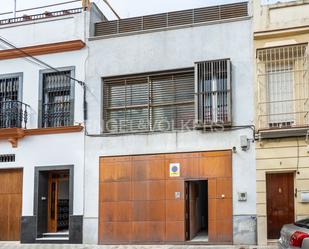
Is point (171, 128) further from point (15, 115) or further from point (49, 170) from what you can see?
point (15, 115)

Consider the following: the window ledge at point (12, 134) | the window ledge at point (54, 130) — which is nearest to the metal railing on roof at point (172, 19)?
the window ledge at point (54, 130)

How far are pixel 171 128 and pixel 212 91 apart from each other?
1.81 meters

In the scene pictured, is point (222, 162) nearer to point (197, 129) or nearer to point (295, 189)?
point (197, 129)

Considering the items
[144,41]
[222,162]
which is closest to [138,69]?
[144,41]

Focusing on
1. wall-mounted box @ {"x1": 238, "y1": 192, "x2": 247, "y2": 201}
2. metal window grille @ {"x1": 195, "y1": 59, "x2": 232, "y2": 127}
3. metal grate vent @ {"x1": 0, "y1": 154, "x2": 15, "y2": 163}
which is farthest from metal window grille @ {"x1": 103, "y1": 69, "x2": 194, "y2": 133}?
metal grate vent @ {"x1": 0, "y1": 154, "x2": 15, "y2": 163}

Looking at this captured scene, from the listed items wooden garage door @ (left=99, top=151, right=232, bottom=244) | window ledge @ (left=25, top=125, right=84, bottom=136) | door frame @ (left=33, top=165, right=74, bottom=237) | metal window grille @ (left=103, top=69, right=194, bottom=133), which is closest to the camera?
wooden garage door @ (left=99, top=151, right=232, bottom=244)

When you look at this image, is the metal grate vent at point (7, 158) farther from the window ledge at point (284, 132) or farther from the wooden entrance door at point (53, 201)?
the window ledge at point (284, 132)

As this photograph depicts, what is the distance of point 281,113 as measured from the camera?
51.3 ft

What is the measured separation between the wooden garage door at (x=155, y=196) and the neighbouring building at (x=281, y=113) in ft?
3.65

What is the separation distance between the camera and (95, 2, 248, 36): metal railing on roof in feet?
54.4

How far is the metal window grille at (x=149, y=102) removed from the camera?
16812mm

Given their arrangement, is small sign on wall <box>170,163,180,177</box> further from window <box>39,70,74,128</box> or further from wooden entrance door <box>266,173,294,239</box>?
window <box>39,70,74,128</box>

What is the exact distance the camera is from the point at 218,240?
15602 mm

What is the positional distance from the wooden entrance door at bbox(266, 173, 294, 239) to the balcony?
28.2 feet
